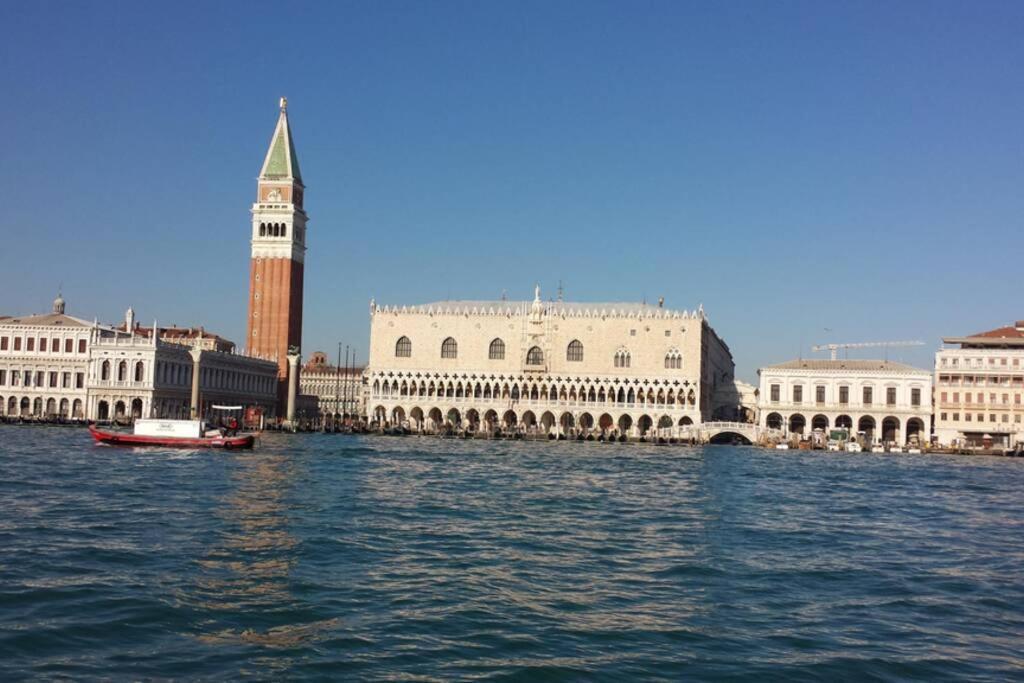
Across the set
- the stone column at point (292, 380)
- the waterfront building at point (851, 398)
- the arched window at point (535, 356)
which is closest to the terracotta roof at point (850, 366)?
the waterfront building at point (851, 398)

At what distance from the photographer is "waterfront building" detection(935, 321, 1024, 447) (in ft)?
244

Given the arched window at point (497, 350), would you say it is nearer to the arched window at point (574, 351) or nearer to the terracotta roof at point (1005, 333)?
the arched window at point (574, 351)

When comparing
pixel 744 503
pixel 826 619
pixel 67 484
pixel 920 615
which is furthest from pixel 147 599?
pixel 744 503

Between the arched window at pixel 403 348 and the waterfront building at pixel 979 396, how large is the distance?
3834cm

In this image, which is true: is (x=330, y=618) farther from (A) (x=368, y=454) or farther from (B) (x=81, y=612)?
(A) (x=368, y=454)

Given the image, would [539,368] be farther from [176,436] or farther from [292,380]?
[176,436]

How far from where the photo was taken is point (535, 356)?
79625 millimetres

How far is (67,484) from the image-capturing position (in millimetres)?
27250

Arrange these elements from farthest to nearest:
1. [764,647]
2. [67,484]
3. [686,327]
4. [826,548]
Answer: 1. [686,327]
2. [67,484]
3. [826,548]
4. [764,647]

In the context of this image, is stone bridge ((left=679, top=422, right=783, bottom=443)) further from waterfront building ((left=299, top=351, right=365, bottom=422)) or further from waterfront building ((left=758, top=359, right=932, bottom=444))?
waterfront building ((left=299, top=351, right=365, bottom=422))

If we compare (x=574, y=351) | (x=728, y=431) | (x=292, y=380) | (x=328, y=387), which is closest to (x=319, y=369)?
(x=328, y=387)

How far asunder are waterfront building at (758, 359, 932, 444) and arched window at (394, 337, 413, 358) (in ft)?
86.8

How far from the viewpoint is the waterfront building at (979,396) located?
74.5m

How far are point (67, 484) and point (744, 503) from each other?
1770 centimetres
